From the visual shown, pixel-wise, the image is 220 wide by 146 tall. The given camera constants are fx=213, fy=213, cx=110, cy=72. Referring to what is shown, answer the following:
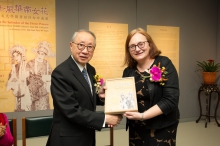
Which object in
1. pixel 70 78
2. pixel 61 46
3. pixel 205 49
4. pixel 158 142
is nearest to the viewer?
pixel 70 78

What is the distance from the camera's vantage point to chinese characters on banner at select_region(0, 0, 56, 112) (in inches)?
136

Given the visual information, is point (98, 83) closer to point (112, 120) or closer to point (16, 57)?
point (112, 120)

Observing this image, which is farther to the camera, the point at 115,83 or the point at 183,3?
the point at 183,3

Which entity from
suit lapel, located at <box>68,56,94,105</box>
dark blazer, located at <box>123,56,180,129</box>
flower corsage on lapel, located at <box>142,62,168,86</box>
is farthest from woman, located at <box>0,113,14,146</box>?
flower corsage on lapel, located at <box>142,62,168,86</box>

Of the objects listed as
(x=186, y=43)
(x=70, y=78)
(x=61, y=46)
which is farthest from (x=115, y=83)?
(x=186, y=43)

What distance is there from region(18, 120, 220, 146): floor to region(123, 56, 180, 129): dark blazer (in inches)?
80.7

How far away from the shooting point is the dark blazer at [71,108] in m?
1.45

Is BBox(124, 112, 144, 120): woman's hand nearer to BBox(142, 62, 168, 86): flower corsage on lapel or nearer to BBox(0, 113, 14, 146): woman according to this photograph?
BBox(142, 62, 168, 86): flower corsage on lapel

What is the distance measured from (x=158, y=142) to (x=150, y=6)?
11.0 feet

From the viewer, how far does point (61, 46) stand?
3.80 metres

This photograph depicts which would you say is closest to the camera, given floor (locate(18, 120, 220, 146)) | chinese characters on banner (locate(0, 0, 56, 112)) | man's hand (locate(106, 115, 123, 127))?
man's hand (locate(106, 115, 123, 127))

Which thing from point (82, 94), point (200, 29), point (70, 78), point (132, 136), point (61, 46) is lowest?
point (132, 136)

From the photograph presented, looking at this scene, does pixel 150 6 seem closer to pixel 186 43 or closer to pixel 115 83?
pixel 186 43

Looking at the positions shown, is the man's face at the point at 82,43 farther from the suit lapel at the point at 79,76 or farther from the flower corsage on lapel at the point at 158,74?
the flower corsage on lapel at the point at 158,74
